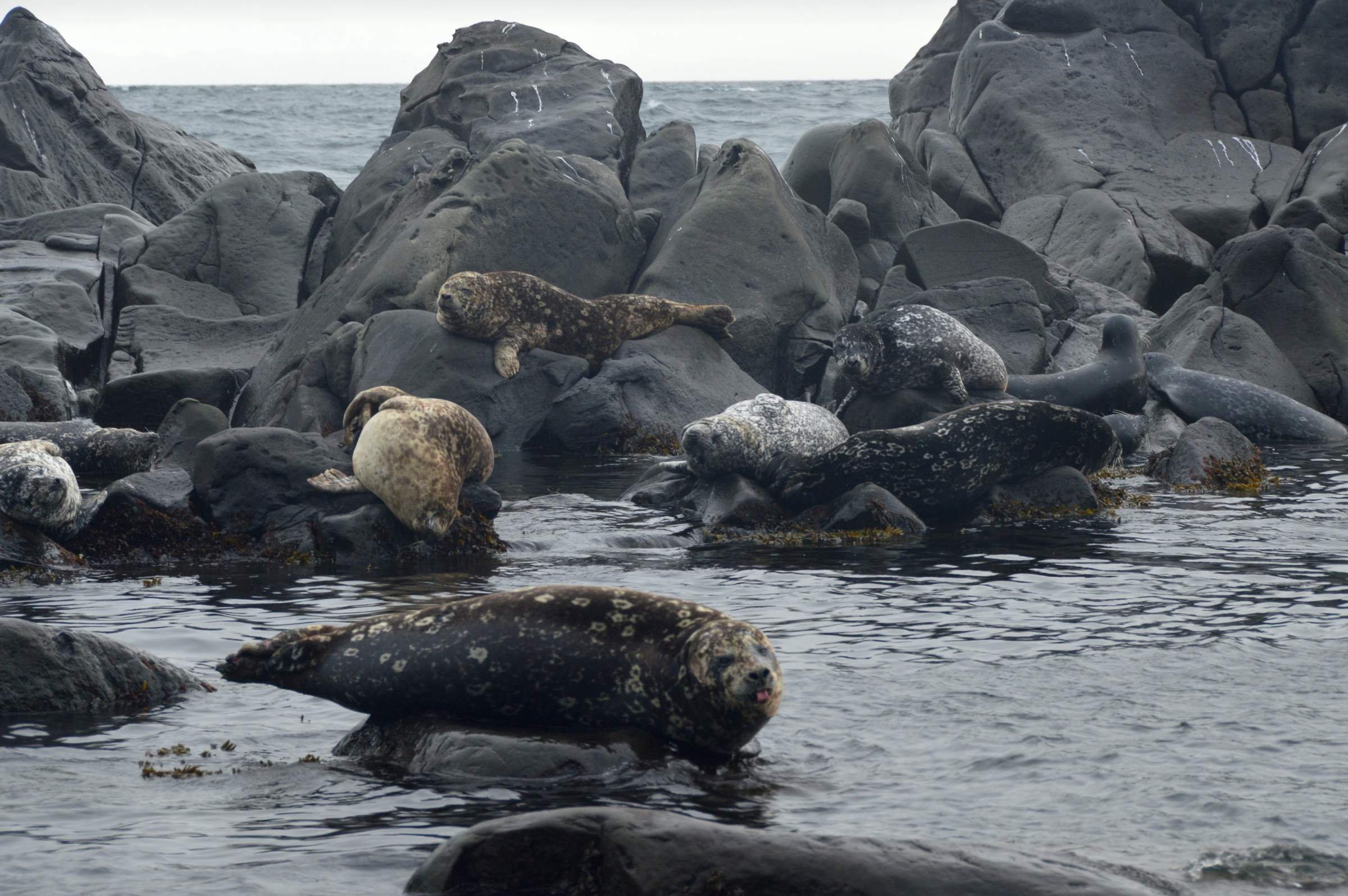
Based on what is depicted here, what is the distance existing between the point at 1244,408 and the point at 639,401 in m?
6.99

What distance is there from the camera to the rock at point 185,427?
616 inches

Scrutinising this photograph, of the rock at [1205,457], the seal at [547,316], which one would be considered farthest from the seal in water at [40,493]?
the rock at [1205,457]

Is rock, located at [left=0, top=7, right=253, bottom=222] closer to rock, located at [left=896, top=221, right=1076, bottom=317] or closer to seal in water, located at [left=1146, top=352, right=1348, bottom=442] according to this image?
rock, located at [left=896, top=221, right=1076, bottom=317]

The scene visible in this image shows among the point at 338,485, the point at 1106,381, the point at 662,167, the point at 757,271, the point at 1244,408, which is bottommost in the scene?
the point at 338,485

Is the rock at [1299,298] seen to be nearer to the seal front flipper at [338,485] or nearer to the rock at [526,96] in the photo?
the rock at [526,96]

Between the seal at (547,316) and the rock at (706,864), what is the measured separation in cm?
1244

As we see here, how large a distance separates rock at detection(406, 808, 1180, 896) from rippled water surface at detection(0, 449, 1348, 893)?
31 centimetres

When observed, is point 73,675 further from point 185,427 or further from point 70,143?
point 70,143

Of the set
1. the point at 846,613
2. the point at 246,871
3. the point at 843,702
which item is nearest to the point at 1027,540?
the point at 846,613

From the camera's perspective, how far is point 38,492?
10.2 m

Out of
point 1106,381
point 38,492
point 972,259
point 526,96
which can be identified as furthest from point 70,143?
point 1106,381

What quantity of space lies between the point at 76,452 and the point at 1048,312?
496 inches

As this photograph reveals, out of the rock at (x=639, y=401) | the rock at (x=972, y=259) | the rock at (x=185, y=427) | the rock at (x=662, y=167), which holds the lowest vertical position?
the rock at (x=185, y=427)

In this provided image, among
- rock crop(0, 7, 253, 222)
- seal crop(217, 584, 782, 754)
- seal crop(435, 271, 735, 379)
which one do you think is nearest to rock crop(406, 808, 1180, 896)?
seal crop(217, 584, 782, 754)
